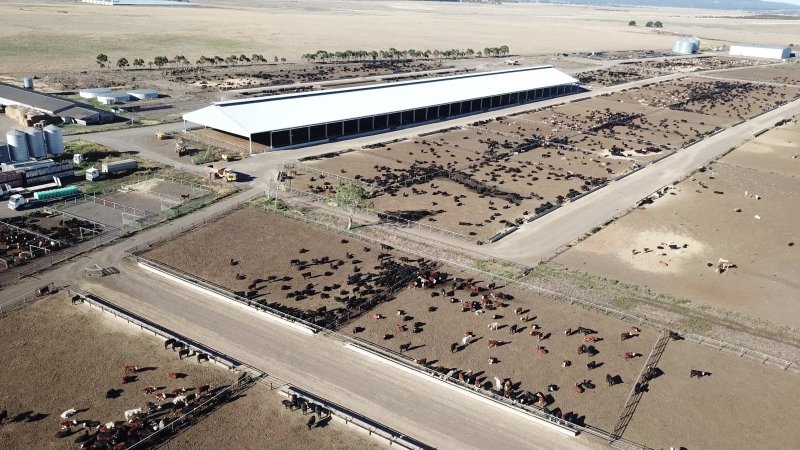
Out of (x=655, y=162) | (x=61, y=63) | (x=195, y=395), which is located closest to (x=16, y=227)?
(x=195, y=395)

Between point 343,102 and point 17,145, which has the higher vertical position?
point 343,102

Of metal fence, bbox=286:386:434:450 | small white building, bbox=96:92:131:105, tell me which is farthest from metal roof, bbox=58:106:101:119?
metal fence, bbox=286:386:434:450

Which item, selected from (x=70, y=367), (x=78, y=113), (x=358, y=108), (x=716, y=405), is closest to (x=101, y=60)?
(x=78, y=113)

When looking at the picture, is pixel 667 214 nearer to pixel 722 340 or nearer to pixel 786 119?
pixel 722 340

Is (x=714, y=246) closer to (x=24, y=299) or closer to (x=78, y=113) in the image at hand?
(x=24, y=299)

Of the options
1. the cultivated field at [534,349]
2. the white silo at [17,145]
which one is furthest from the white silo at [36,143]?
the cultivated field at [534,349]

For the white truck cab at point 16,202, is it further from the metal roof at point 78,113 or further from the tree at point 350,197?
the metal roof at point 78,113
